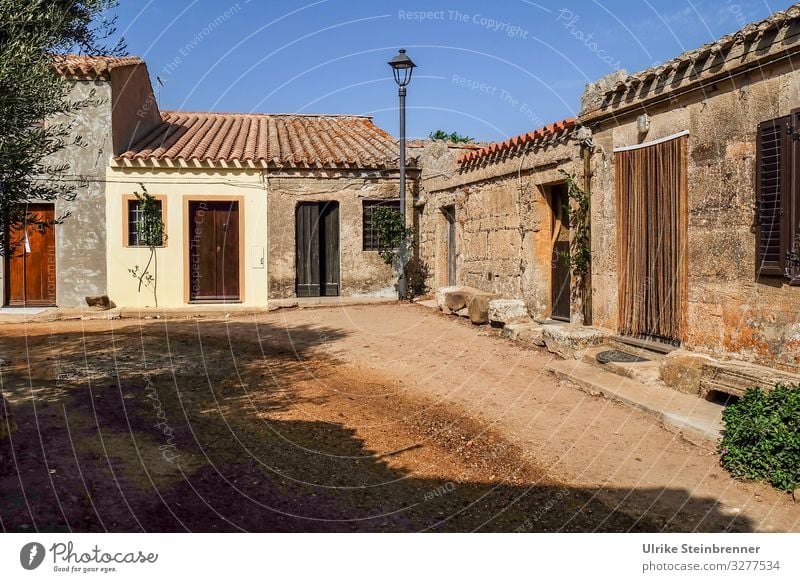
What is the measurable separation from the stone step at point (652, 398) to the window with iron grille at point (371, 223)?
25.9 ft

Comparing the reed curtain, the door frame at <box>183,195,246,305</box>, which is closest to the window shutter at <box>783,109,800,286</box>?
the reed curtain

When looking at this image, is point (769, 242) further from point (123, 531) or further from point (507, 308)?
point (123, 531)

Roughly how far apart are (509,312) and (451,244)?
394 centimetres

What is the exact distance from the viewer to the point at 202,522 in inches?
153

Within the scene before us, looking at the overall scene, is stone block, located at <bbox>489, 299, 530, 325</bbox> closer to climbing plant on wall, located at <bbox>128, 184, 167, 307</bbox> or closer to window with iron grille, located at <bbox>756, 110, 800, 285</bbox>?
window with iron grille, located at <bbox>756, 110, 800, 285</bbox>

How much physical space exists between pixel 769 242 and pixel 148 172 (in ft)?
39.5

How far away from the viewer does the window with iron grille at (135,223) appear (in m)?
14.2

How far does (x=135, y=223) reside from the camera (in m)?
14.2

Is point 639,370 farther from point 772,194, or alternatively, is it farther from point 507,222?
point 507,222

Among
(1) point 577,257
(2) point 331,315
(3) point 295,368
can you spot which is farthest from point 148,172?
(1) point 577,257

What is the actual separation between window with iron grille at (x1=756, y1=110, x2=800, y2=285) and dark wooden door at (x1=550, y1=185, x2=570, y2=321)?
3.92 metres

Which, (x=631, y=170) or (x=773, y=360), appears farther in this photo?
(x=631, y=170)

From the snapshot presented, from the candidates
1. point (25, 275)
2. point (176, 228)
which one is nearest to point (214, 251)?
point (176, 228)

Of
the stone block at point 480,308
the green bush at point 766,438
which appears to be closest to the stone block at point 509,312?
the stone block at point 480,308
